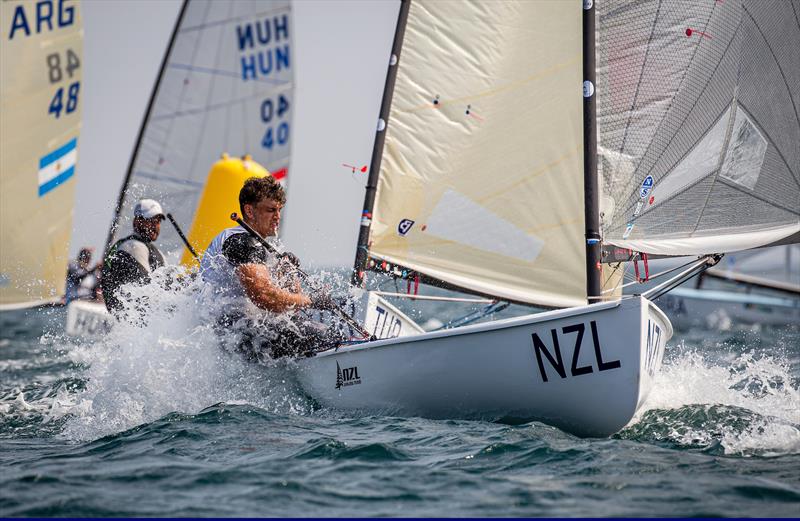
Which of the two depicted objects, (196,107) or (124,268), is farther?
(196,107)

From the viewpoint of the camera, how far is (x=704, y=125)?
551 cm

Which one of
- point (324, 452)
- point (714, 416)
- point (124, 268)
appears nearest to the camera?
point (324, 452)

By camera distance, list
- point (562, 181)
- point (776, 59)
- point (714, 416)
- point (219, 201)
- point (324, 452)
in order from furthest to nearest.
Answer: point (219, 201) → point (562, 181) → point (776, 59) → point (714, 416) → point (324, 452)

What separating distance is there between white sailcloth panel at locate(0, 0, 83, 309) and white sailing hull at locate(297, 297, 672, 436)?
4718 millimetres

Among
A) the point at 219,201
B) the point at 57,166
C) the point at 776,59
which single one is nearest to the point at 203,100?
the point at 219,201

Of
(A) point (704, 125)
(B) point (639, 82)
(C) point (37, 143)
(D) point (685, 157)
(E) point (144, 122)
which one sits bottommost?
(D) point (685, 157)

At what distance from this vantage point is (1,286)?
8.47 m

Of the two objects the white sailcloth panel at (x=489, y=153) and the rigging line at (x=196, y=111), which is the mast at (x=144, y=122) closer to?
the rigging line at (x=196, y=111)

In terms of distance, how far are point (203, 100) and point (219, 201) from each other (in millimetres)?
3375

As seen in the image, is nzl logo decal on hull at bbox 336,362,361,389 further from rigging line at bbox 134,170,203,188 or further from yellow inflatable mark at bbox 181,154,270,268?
rigging line at bbox 134,170,203,188

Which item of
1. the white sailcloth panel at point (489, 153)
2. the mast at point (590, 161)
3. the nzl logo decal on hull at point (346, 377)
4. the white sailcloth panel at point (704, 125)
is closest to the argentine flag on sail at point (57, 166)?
the white sailcloth panel at point (489, 153)

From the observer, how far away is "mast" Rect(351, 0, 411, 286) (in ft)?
22.6

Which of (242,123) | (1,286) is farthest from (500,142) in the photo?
(242,123)

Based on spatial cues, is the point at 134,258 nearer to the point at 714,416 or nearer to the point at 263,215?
the point at 263,215
